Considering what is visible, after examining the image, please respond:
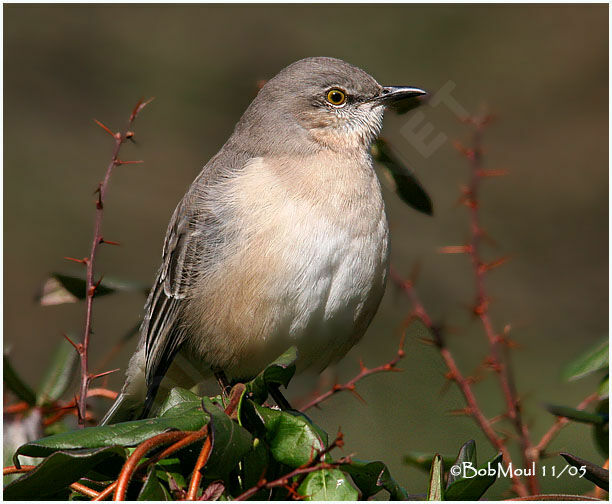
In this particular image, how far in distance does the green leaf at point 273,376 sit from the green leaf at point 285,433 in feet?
0.12

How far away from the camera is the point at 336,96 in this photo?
425 centimetres

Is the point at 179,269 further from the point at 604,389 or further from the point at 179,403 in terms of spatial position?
the point at 604,389

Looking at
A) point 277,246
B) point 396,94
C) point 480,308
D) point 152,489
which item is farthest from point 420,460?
point 396,94

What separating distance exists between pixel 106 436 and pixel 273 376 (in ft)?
1.74

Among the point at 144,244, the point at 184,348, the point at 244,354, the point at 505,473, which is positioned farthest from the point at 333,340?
the point at 144,244

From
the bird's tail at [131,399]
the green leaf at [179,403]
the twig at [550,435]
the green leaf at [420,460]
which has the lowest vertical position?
the bird's tail at [131,399]

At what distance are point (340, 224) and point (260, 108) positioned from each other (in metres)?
0.91

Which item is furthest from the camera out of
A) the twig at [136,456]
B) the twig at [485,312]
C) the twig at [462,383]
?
the twig at [485,312]

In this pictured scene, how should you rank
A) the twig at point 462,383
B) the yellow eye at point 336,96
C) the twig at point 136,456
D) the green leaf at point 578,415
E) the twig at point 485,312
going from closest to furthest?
the twig at point 136,456 < the green leaf at point 578,415 < the twig at point 462,383 < the twig at point 485,312 < the yellow eye at point 336,96

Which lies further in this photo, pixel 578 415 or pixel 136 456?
pixel 578 415

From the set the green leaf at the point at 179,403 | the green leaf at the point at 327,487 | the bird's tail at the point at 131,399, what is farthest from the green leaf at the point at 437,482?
the bird's tail at the point at 131,399

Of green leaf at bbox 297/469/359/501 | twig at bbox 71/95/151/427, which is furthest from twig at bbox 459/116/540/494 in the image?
twig at bbox 71/95/151/427

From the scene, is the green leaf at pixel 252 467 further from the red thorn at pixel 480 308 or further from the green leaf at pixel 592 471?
the red thorn at pixel 480 308

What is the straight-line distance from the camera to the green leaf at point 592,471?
2.47 metres
